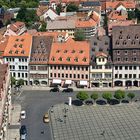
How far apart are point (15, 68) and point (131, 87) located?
37120 mm

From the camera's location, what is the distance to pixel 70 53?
13800 cm

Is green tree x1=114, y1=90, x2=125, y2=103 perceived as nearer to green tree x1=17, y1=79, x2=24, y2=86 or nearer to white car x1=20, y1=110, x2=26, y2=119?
white car x1=20, y1=110, x2=26, y2=119

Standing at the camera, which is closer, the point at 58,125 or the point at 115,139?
the point at 115,139

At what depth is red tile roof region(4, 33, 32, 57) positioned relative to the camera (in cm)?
13900

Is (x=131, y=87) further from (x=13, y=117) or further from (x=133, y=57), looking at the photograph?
(x=13, y=117)

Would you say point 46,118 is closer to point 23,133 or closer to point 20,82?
point 23,133

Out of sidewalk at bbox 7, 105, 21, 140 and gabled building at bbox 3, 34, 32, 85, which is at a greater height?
gabled building at bbox 3, 34, 32, 85

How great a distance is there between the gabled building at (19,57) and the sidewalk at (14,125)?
2092 centimetres

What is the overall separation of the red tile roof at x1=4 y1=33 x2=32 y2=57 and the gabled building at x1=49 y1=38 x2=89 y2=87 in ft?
26.3

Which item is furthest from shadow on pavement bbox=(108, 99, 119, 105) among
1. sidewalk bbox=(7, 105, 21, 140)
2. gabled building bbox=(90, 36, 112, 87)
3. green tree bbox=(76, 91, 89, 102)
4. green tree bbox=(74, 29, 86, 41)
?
green tree bbox=(74, 29, 86, 41)

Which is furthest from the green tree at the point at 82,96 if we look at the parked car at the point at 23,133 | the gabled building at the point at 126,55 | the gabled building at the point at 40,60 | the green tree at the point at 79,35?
the green tree at the point at 79,35

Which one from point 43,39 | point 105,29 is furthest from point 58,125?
point 105,29

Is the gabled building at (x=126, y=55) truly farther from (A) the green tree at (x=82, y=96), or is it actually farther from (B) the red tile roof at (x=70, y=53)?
(A) the green tree at (x=82, y=96)

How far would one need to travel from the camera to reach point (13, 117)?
374 ft
